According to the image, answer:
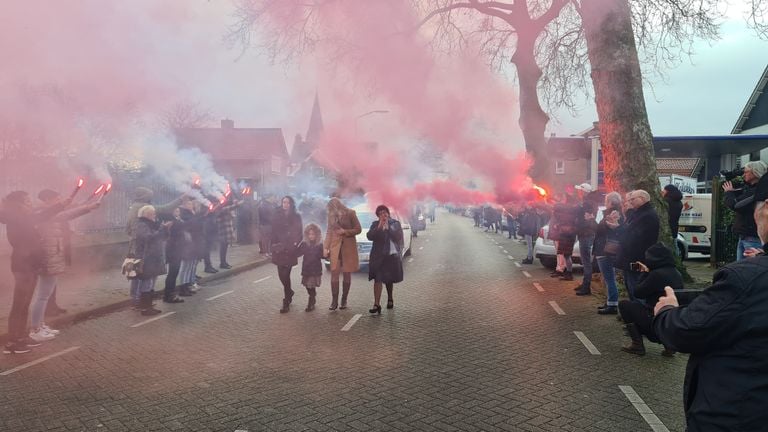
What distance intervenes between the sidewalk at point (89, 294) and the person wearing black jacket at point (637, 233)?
25.2 ft

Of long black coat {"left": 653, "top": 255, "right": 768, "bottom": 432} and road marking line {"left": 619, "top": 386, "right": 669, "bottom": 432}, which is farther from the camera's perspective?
road marking line {"left": 619, "top": 386, "right": 669, "bottom": 432}

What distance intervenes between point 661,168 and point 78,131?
2890 centimetres

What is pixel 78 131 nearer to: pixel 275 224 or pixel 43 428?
pixel 275 224

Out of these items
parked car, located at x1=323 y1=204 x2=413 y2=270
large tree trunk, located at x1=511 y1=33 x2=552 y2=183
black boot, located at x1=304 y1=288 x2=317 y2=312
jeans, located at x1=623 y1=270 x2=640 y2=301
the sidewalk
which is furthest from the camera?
large tree trunk, located at x1=511 y1=33 x2=552 y2=183

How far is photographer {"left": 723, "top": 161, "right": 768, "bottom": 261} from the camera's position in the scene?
6.93 metres

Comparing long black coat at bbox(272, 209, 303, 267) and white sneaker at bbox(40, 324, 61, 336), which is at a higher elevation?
long black coat at bbox(272, 209, 303, 267)

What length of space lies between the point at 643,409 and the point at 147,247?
697 centimetres

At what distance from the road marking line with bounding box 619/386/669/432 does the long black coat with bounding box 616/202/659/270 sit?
1.97 m

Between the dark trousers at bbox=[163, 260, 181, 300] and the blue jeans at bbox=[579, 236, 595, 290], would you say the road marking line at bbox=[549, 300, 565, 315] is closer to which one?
the blue jeans at bbox=[579, 236, 595, 290]

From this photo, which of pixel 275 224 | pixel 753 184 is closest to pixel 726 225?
pixel 753 184

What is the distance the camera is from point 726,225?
41.8 feet

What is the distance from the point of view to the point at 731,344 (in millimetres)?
1975

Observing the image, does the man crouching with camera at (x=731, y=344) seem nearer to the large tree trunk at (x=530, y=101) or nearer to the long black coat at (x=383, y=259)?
the long black coat at (x=383, y=259)

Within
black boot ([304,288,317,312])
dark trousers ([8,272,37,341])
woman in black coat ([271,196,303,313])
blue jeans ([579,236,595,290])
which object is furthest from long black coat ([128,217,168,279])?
blue jeans ([579,236,595,290])
